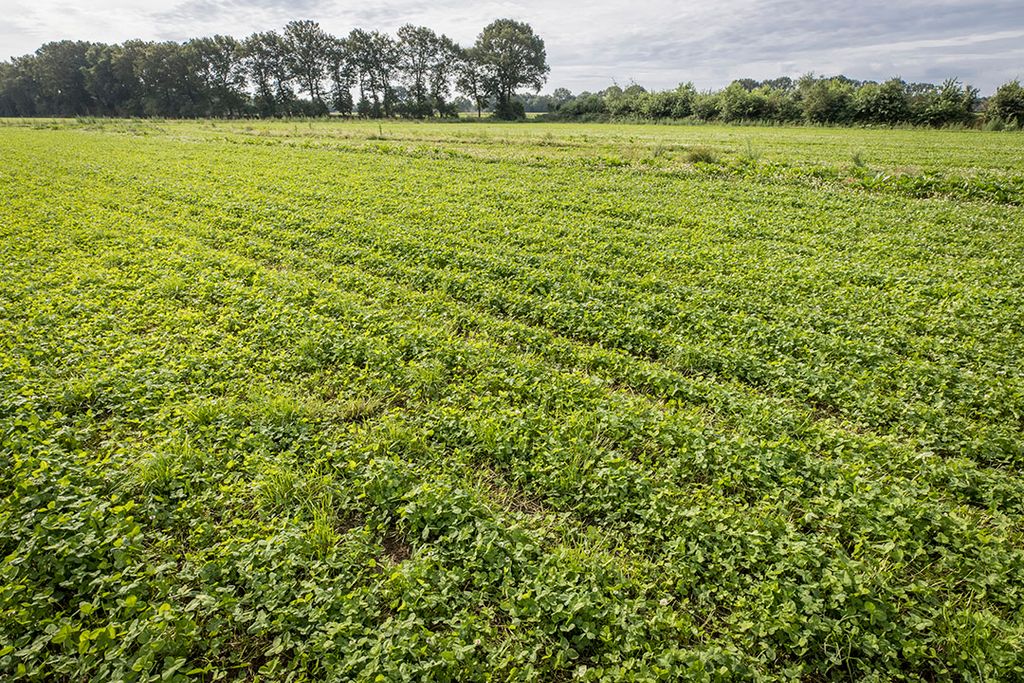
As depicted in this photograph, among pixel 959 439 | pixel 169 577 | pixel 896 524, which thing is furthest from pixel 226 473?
pixel 959 439

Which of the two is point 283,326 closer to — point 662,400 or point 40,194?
point 662,400

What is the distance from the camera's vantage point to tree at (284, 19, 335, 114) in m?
105

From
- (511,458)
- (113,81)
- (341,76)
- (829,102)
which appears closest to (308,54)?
(341,76)

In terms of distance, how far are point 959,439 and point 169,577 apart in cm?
869

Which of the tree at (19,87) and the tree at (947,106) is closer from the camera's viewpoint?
the tree at (947,106)

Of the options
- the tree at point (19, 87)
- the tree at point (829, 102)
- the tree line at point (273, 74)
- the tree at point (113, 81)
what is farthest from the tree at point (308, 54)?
the tree at point (829, 102)

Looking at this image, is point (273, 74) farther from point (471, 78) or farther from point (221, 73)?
point (471, 78)

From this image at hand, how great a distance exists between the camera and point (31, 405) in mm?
6332

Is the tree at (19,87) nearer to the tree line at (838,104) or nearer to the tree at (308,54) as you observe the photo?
the tree at (308,54)

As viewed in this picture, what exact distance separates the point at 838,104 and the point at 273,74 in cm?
10437

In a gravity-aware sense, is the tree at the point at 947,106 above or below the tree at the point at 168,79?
below

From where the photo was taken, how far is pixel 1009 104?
43844mm

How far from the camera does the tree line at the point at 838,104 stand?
1805 inches

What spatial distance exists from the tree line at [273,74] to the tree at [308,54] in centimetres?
21
